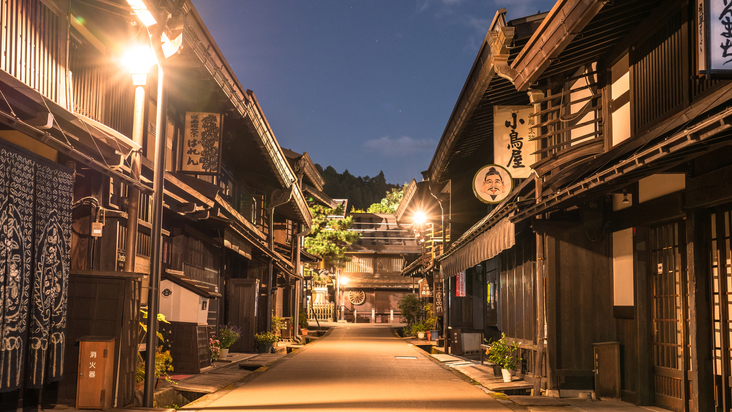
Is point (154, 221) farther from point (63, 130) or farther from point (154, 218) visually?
point (63, 130)

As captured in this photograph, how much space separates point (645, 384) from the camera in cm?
1170

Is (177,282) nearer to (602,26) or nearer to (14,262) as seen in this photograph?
(14,262)

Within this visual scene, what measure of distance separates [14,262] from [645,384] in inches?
397

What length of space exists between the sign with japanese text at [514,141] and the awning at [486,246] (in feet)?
4.69

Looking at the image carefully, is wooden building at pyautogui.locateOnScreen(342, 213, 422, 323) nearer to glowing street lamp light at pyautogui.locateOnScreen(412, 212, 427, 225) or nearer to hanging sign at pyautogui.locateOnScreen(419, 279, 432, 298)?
hanging sign at pyautogui.locateOnScreen(419, 279, 432, 298)

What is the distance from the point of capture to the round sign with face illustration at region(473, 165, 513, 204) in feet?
54.5

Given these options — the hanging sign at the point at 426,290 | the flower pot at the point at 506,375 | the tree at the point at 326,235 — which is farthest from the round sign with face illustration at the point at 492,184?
the tree at the point at 326,235

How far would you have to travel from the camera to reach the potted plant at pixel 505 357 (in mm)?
15469

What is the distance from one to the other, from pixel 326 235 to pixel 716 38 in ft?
139

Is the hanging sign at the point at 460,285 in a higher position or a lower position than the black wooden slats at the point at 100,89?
lower

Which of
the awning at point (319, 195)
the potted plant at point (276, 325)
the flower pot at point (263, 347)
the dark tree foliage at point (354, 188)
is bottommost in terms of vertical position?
the flower pot at point (263, 347)

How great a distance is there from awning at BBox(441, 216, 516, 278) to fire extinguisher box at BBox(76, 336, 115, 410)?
859 centimetres

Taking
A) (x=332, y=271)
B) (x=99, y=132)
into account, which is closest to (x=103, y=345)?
(x=99, y=132)

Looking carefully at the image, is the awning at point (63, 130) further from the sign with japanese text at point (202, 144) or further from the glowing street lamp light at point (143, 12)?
the sign with japanese text at point (202, 144)
